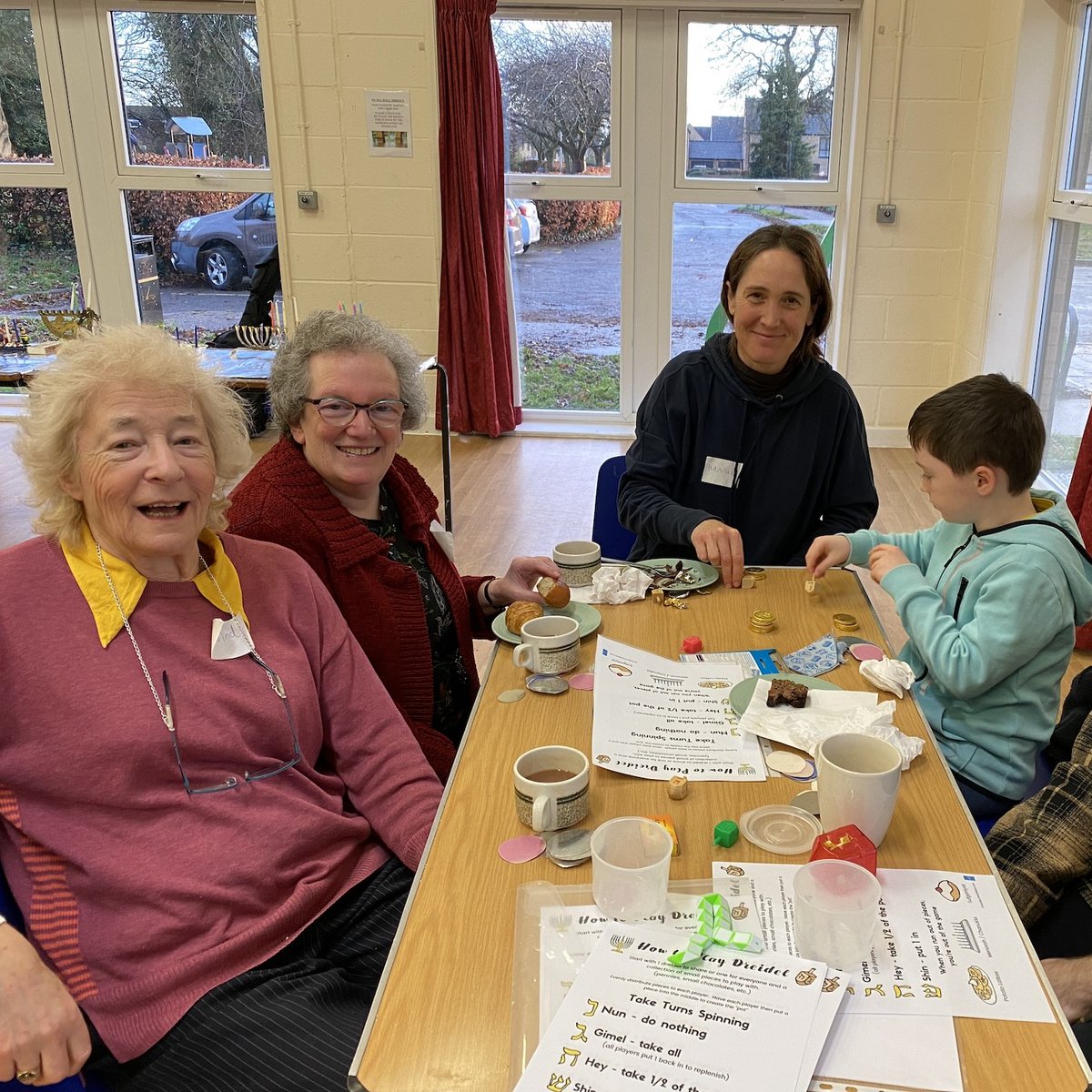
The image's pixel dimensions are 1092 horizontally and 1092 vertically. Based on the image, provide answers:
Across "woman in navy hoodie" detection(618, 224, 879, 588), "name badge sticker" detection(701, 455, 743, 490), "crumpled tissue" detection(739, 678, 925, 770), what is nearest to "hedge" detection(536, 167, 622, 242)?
"woman in navy hoodie" detection(618, 224, 879, 588)

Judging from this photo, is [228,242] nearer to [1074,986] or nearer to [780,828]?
[780,828]

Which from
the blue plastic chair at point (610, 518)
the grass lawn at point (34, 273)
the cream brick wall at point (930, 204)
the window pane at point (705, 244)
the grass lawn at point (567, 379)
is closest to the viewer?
the blue plastic chair at point (610, 518)

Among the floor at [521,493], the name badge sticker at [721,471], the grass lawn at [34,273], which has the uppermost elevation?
the grass lawn at [34,273]

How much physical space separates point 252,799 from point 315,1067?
34 cm

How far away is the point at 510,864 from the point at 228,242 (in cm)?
522

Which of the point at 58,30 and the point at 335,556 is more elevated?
the point at 58,30

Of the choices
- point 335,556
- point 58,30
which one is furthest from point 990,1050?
point 58,30

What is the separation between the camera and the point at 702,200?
5.10 metres

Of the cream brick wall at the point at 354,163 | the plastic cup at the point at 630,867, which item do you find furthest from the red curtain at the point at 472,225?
the plastic cup at the point at 630,867

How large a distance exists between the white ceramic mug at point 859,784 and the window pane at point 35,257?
539 cm

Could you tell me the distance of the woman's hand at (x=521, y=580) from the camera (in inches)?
71.2

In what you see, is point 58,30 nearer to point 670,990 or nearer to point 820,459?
point 820,459

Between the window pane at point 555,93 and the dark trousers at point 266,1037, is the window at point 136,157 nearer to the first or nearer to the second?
the window pane at point 555,93

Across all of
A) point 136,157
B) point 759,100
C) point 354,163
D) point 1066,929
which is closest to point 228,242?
point 136,157
